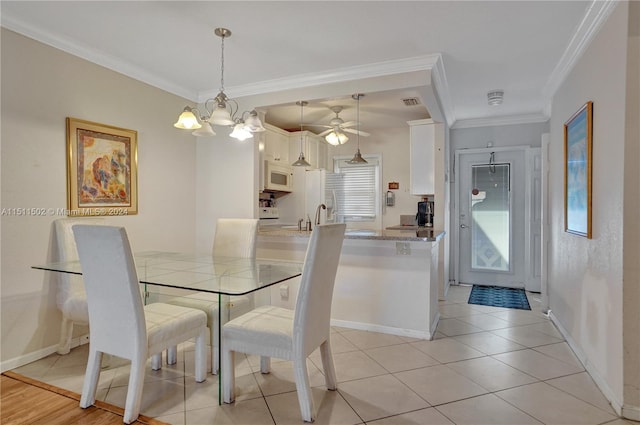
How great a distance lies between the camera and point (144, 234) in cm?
347

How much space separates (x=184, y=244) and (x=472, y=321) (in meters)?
3.04

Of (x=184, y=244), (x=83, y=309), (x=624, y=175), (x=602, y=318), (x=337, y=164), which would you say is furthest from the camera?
(x=337, y=164)

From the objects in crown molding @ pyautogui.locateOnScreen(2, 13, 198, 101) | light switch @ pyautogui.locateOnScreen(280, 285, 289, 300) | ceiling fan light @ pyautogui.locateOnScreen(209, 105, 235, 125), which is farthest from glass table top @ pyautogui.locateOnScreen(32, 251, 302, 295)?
crown molding @ pyautogui.locateOnScreen(2, 13, 198, 101)

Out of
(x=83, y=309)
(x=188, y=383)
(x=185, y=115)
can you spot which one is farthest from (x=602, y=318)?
(x=83, y=309)

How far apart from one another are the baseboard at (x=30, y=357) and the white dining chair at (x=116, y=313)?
92 centimetres

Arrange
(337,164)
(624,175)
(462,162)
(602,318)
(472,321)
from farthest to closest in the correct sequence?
1. (337,164)
2. (462,162)
3. (472,321)
4. (602,318)
5. (624,175)

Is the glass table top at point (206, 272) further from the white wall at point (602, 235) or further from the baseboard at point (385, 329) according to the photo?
the white wall at point (602, 235)

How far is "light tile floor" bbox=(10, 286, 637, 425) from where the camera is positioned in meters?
2.01

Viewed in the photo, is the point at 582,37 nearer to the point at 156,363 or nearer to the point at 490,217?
the point at 490,217

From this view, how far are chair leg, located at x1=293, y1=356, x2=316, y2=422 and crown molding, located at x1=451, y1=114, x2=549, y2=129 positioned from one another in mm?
4484

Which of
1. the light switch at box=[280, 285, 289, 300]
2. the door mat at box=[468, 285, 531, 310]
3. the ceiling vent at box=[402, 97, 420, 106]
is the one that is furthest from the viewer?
the door mat at box=[468, 285, 531, 310]

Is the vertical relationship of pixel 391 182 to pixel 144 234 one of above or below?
above

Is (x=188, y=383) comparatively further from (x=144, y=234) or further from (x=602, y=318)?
(x=602, y=318)

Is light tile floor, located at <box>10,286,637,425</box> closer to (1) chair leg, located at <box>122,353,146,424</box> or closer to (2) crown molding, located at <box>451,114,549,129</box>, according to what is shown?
(1) chair leg, located at <box>122,353,146,424</box>
